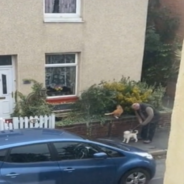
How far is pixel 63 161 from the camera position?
21.9 ft

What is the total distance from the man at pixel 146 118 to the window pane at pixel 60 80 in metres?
3.00

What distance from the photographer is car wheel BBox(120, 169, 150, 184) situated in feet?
24.2

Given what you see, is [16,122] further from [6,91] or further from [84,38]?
[84,38]

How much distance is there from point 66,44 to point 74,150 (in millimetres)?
5798

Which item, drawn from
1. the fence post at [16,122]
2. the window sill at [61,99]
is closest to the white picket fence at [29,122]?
the fence post at [16,122]

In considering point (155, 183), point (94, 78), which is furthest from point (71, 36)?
point (155, 183)

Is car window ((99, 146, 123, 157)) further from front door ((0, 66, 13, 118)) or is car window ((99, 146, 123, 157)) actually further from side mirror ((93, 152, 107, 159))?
front door ((0, 66, 13, 118))

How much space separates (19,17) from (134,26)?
13.8ft

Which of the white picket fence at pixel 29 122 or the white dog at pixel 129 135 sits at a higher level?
the white picket fence at pixel 29 122

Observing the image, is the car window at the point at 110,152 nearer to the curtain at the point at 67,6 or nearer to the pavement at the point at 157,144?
the pavement at the point at 157,144

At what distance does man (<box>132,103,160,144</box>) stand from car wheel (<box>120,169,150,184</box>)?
3.02m

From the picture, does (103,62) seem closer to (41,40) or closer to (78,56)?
(78,56)

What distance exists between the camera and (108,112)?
39.0 feet

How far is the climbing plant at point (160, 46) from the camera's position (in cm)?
1599
